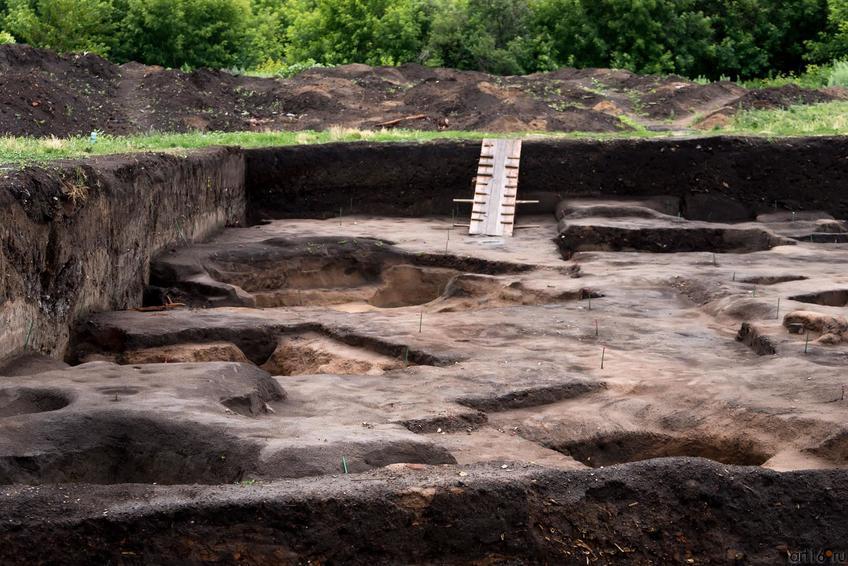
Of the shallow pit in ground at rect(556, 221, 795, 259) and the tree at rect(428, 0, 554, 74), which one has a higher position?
the tree at rect(428, 0, 554, 74)

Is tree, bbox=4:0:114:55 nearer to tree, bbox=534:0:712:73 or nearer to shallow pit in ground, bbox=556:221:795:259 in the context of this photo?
tree, bbox=534:0:712:73

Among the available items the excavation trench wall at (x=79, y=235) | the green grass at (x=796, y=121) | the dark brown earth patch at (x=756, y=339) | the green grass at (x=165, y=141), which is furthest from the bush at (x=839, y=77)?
the dark brown earth patch at (x=756, y=339)

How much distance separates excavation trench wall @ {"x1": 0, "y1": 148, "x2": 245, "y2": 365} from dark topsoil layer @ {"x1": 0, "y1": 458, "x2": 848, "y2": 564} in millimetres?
2934

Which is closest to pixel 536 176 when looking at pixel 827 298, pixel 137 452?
pixel 827 298

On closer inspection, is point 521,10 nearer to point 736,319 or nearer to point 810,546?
point 736,319

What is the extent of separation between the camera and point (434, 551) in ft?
14.8

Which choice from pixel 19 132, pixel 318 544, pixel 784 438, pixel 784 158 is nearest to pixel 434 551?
pixel 318 544

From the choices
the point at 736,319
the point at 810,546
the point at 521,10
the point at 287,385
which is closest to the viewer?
the point at 810,546

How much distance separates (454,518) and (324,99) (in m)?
17.8

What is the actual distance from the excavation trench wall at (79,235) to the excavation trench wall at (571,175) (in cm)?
321

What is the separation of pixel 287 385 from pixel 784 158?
9.47 m

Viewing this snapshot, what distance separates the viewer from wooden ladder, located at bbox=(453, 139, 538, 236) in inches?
543

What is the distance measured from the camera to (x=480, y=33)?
30.4m

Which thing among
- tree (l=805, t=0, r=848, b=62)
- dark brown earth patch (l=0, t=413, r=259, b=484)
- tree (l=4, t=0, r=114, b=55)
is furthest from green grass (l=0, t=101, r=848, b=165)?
tree (l=4, t=0, r=114, b=55)
